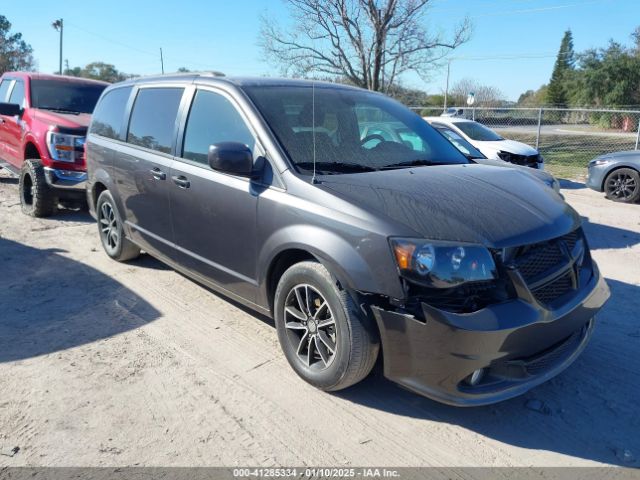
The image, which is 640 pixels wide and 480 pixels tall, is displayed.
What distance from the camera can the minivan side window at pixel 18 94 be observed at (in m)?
8.45

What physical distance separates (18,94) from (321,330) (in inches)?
310

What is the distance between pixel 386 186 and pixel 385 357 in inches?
39.9

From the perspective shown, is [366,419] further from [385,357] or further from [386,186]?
[386,186]

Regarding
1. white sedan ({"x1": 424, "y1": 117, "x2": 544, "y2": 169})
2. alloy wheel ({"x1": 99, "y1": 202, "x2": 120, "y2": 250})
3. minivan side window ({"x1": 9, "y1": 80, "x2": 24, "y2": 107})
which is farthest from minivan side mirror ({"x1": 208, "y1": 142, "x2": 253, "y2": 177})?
white sedan ({"x1": 424, "y1": 117, "x2": 544, "y2": 169})

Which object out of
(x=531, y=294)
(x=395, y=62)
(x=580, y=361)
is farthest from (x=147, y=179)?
(x=395, y=62)

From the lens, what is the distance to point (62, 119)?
7.49 metres

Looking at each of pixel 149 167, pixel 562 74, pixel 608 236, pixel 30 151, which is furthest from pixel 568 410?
pixel 562 74

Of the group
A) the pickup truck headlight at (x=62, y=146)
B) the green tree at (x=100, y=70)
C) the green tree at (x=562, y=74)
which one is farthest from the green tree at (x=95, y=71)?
the pickup truck headlight at (x=62, y=146)

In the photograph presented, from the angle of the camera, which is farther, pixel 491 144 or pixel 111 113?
pixel 491 144

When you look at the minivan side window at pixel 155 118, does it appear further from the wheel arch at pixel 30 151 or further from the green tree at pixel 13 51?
the green tree at pixel 13 51

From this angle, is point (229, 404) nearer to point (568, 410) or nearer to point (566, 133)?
point (568, 410)

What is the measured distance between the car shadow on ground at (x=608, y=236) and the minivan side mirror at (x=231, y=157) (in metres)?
4.98

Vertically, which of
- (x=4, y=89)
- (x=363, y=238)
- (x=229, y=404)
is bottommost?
(x=229, y=404)

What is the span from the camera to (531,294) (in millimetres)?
2758
